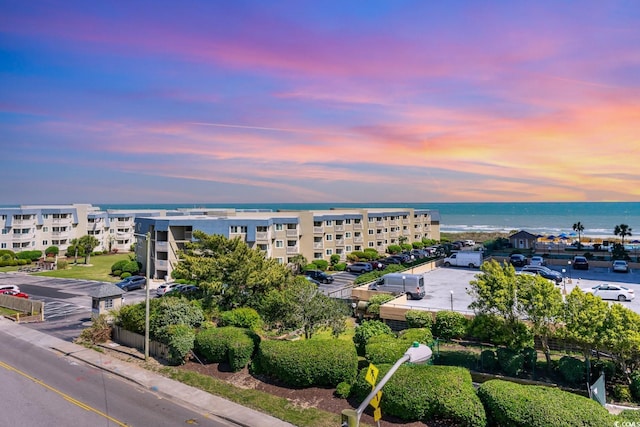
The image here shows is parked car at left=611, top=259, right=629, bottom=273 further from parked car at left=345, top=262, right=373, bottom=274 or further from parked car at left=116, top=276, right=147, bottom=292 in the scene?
parked car at left=116, top=276, right=147, bottom=292

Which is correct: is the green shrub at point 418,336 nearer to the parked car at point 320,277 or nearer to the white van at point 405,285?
the white van at point 405,285

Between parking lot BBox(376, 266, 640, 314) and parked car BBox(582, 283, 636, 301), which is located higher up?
parked car BBox(582, 283, 636, 301)

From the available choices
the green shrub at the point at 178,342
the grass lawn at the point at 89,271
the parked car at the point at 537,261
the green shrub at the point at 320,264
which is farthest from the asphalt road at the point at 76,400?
the parked car at the point at 537,261

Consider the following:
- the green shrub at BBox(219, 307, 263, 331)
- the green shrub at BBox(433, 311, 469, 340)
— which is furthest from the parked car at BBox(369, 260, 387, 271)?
the green shrub at BBox(219, 307, 263, 331)

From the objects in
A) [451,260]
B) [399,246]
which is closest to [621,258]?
[451,260]

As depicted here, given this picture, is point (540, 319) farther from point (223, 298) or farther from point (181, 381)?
point (223, 298)

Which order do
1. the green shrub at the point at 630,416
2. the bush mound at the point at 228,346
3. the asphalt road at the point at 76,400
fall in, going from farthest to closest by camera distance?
the bush mound at the point at 228,346 < the asphalt road at the point at 76,400 < the green shrub at the point at 630,416
